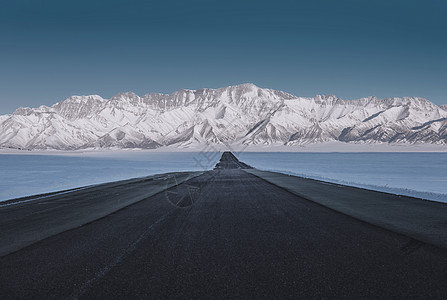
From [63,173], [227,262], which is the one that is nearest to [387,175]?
[227,262]

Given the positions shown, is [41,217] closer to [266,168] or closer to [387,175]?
[387,175]

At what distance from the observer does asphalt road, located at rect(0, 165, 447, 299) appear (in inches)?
187

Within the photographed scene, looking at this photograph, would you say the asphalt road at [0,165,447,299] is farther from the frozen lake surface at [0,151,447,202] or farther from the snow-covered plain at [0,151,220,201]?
the snow-covered plain at [0,151,220,201]

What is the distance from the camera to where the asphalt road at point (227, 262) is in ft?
15.6

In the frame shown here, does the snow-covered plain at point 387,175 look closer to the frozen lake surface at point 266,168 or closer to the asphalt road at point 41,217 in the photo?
the frozen lake surface at point 266,168

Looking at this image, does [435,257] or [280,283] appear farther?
[435,257]

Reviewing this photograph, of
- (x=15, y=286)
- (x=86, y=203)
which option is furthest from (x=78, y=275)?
(x=86, y=203)

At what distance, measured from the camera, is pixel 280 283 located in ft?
16.2

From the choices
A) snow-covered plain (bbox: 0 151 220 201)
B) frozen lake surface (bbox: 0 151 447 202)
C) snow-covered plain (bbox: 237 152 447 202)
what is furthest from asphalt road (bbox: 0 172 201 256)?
snow-covered plain (bbox: 237 152 447 202)

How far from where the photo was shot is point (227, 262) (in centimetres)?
595

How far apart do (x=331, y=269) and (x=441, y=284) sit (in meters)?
1.51

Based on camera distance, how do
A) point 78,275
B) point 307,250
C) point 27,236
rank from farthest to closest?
point 27,236 < point 307,250 < point 78,275

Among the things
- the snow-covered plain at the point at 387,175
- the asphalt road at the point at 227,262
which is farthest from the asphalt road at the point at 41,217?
the snow-covered plain at the point at 387,175

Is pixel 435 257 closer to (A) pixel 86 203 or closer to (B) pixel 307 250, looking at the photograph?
(B) pixel 307 250
